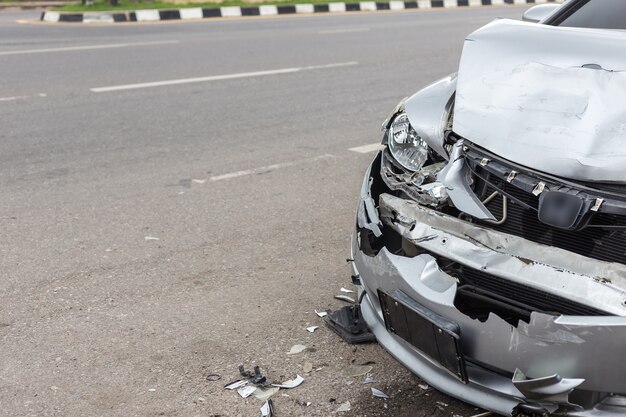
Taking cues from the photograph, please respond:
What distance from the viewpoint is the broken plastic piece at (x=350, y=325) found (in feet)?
11.7

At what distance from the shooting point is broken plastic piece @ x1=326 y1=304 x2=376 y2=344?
355 centimetres

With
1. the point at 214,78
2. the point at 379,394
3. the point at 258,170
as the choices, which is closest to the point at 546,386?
the point at 379,394

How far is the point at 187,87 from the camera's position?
9.23 meters

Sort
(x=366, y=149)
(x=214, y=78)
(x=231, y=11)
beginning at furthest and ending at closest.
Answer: (x=231, y=11) → (x=214, y=78) → (x=366, y=149)

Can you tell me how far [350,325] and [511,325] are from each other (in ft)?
3.75

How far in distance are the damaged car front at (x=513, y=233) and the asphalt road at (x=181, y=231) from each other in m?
0.48

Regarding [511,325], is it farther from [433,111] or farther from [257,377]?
[257,377]

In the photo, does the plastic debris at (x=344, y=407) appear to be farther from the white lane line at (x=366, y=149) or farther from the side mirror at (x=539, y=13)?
the white lane line at (x=366, y=149)

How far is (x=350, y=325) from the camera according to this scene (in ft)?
11.9

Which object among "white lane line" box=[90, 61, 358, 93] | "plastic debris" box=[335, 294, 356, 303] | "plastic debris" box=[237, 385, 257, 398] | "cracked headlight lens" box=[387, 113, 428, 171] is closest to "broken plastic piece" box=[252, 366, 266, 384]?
"plastic debris" box=[237, 385, 257, 398]

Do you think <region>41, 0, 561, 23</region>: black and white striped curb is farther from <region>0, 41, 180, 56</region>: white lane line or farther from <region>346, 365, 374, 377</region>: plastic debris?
<region>346, 365, 374, 377</region>: plastic debris

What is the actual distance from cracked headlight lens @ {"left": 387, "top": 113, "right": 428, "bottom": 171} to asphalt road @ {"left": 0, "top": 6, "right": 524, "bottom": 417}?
779 millimetres

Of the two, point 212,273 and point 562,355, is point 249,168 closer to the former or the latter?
point 212,273

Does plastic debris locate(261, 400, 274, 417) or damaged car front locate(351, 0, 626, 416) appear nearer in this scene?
damaged car front locate(351, 0, 626, 416)
